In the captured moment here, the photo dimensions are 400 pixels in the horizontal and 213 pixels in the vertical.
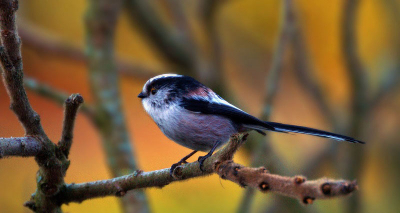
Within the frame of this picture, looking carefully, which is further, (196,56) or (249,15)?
(249,15)

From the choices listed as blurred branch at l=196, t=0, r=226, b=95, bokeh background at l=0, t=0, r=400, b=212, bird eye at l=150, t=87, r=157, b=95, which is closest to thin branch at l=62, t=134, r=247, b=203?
bird eye at l=150, t=87, r=157, b=95

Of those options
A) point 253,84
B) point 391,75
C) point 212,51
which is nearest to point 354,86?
point 391,75

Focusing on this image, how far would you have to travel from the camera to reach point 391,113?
4.75 m

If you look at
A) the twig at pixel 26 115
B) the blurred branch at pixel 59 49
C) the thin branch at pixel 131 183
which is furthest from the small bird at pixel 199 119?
the blurred branch at pixel 59 49

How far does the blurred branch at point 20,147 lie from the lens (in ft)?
4.01

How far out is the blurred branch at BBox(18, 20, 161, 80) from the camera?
12.2 feet

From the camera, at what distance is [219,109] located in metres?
1.98

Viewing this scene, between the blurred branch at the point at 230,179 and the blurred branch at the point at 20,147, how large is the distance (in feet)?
0.74

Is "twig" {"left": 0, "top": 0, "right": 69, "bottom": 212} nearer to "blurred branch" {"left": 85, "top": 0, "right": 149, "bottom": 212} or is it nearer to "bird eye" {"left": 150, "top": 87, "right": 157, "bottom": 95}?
"bird eye" {"left": 150, "top": 87, "right": 157, "bottom": 95}

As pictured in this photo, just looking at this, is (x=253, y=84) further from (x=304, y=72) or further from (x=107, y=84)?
(x=107, y=84)

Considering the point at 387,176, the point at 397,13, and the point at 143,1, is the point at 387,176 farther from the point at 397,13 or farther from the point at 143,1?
the point at 143,1

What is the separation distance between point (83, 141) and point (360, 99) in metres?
2.44

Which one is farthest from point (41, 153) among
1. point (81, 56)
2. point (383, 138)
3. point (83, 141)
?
point (383, 138)

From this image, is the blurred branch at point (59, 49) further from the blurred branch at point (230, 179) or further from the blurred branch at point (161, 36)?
the blurred branch at point (230, 179)
